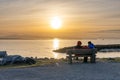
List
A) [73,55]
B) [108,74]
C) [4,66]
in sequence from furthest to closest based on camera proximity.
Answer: [73,55]
[4,66]
[108,74]

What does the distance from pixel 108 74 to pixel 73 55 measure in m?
9.46

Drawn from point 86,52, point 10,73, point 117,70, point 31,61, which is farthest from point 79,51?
point 10,73

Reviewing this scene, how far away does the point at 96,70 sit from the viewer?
993 inches

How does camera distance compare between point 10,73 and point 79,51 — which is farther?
point 79,51

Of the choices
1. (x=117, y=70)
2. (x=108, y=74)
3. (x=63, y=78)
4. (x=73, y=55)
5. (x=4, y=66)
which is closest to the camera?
(x=63, y=78)

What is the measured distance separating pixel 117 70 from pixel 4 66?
943 cm

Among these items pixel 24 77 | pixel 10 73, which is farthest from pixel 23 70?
pixel 24 77

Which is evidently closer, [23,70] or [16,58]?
[23,70]

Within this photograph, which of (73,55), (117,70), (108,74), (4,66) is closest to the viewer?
(108,74)

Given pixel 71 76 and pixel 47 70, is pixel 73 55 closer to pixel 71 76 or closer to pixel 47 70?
pixel 47 70

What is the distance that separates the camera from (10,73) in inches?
937

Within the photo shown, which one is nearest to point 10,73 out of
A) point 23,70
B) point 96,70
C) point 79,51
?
point 23,70

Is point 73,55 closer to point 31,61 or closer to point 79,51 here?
point 79,51

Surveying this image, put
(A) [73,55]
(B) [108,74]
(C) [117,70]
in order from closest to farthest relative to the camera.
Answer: (B) [108,74] < (C) [117,70] < (A) [73,55]
